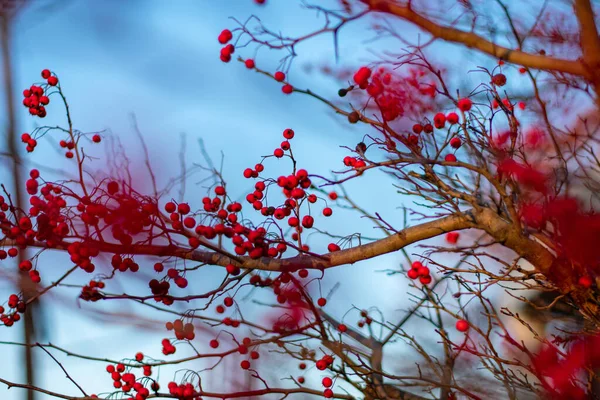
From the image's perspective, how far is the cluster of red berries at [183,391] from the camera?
223 cm

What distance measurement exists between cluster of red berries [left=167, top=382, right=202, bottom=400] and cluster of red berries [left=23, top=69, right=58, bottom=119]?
4.10 ft

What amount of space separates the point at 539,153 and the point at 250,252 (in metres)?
1.41

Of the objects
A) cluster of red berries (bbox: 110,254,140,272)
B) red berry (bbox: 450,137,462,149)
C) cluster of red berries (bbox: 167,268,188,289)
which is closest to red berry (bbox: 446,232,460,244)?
red berry (bbox: 450,137,462,149)

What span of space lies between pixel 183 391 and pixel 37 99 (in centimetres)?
134

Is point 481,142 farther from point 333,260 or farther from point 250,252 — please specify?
point 250,252

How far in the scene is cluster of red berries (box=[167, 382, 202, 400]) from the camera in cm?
223

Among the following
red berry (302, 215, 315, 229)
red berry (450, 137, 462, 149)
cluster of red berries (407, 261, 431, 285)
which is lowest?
cluster of red berries (407, 261, 431, 285)

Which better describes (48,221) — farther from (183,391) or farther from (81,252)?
(183,391)

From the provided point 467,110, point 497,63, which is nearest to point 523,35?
point 497,63

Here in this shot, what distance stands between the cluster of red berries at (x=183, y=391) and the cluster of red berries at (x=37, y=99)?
1250mm

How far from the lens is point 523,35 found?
203 centimetres

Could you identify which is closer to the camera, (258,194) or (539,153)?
(258,194)

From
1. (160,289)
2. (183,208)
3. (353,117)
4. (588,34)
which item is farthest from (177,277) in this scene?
(588,34)

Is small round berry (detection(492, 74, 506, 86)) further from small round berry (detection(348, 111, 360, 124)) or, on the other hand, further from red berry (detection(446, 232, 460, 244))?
red berry (detection(446, 232, 460, 244))
